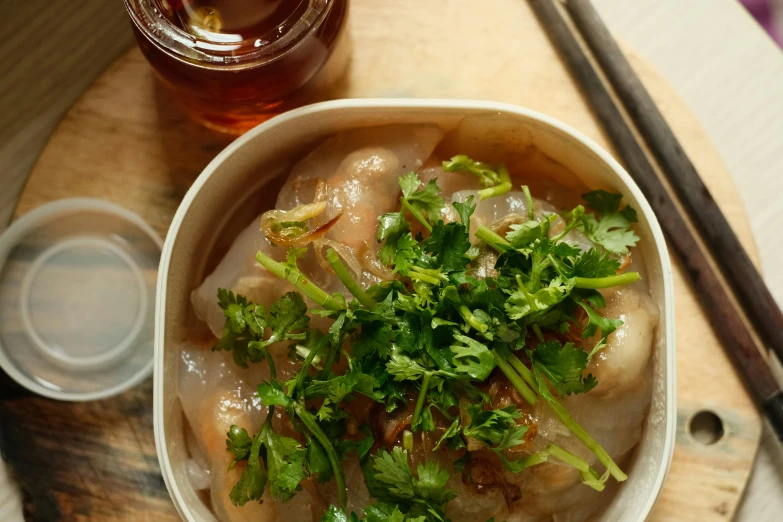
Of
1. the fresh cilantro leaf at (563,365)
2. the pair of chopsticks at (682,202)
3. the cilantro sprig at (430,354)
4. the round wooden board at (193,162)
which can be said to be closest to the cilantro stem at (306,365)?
the cilantro sprig at (430,354)

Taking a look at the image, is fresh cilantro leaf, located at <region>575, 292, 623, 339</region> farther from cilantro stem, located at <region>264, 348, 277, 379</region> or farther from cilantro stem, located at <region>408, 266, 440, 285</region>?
cilantro stem, located at <region>264, 348, 277, 379</region>

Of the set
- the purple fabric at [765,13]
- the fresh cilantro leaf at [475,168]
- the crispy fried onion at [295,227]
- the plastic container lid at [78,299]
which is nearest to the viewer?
the crispy fried onion at [295,227]

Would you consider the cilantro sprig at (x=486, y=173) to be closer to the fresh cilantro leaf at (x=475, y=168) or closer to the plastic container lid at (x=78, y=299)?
the fresh cilantro leaf at (x=475, y=168)

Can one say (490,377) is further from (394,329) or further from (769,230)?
(769,230)

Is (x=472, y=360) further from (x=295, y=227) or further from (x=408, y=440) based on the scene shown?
(x=295, y=227)

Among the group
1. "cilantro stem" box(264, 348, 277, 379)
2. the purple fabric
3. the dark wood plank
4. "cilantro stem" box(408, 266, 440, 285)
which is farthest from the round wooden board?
the purple fabric
